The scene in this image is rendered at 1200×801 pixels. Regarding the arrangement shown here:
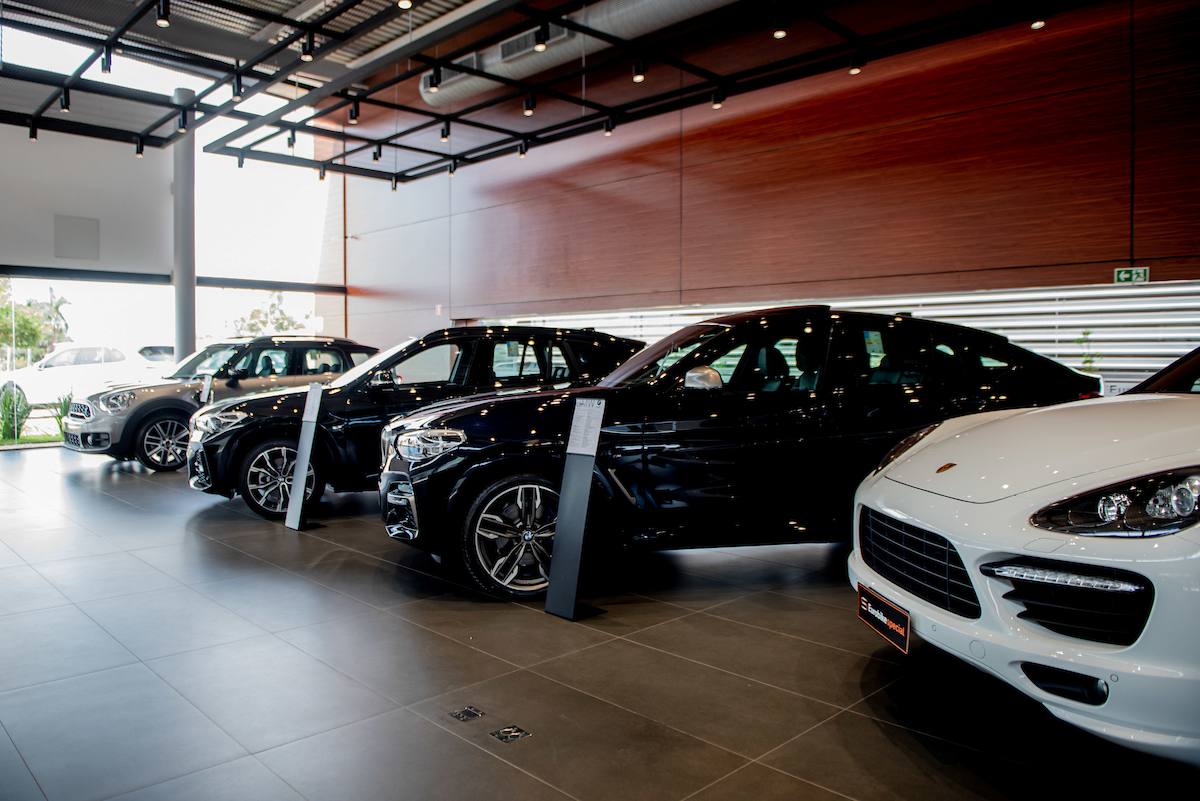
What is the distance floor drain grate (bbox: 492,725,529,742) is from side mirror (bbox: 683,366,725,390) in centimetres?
194

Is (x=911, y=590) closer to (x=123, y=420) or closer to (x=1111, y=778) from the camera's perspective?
(x=1111, y=778)

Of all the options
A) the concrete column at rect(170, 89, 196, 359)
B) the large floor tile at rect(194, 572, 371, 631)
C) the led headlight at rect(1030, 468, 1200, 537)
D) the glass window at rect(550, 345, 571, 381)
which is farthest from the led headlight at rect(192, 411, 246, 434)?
the concrete column at rect(170, 89, 196, 359)

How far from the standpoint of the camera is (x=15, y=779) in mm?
2365

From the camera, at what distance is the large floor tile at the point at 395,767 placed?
2.29 m

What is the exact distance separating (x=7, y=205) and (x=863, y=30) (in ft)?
38.8

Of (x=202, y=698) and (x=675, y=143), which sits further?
(x=675, y=143)

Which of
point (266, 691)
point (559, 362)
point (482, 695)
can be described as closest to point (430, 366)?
point (559, 362)

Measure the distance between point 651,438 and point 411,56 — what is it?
576 centimetres

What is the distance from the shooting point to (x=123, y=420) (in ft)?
28.6

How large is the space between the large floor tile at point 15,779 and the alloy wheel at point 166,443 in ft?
23.0

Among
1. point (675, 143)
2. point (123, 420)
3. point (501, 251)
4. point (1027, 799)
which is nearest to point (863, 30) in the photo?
point (675, 143)

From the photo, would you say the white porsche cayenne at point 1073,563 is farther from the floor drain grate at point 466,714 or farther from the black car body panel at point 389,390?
the black car body panel at point 389,390

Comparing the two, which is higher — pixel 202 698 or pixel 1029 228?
pixel 1029 228

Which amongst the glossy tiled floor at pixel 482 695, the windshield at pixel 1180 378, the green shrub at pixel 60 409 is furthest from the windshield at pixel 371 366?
the green shrub at pixel 60 409
